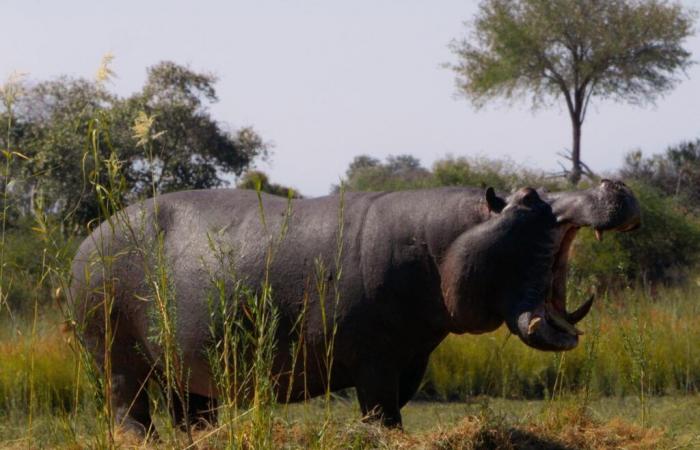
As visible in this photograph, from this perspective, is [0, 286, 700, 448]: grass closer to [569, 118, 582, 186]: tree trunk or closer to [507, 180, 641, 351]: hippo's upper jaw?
[507, 180, 641, 351]: hippo's upper jaw

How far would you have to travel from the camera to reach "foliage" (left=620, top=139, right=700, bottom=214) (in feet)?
85.6

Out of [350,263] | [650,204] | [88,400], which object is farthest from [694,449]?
[650,204]

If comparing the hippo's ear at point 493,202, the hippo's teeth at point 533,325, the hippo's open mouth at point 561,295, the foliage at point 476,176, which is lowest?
the hippo's teeth at point 533,325

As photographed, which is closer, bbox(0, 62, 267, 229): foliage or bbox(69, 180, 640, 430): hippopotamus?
bbox(69, 180, 640, 430): hippopotamus

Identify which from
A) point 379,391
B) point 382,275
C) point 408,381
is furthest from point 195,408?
point 382,275

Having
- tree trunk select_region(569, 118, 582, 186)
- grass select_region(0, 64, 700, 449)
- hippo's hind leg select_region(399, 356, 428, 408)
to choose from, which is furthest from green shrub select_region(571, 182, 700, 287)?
tree trunk select_region(569, 118, 582, 186)

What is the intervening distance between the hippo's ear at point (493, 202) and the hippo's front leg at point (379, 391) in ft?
2.51

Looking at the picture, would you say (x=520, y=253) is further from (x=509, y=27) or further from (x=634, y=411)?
(x=509, y=27)

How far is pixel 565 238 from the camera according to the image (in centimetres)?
466

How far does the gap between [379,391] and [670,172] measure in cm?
2474

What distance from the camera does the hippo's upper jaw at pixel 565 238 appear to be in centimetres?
441

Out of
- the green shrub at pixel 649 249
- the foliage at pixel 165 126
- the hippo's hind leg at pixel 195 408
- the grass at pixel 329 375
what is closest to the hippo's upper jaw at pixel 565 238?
the grass at pixel 329 375

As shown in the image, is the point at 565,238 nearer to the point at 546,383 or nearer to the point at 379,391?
the point at 379,391

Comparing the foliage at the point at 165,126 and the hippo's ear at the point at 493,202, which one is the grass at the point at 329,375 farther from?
the foliage at the point at 165,126
